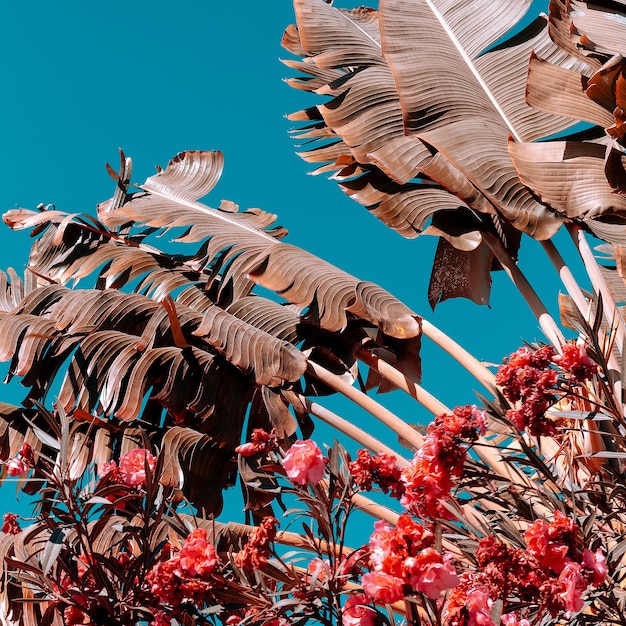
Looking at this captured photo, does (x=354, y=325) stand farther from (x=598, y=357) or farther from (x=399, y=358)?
(x=598, y=357)

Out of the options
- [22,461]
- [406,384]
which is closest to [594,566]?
[22,461]

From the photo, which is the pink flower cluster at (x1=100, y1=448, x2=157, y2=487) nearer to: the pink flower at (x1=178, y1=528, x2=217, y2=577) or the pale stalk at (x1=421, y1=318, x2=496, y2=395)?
the pink flower at (x1=178, y1=528, x2=217, y2=577)

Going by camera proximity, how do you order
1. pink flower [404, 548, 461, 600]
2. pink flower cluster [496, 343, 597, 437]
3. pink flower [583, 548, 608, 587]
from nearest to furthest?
pink flower [404, 548, 461, 600]
pink flower [583, 548, 608, 587]
pink flower cluster [496, 343, 597, 437]

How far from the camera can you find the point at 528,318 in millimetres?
4602

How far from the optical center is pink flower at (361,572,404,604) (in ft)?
5.21

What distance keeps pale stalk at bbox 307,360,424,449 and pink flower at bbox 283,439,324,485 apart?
227 cm

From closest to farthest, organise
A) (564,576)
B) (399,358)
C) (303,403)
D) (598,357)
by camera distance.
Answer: (564,576), (598,357), (303,403), (399,358)

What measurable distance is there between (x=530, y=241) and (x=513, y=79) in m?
1.17

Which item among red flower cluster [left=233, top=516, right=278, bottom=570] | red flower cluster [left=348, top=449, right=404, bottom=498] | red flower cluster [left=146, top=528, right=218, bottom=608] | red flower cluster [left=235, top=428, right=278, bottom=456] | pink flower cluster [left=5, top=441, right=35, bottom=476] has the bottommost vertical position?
red flower cluster [left=146, top=528, right=218, bottom=608]

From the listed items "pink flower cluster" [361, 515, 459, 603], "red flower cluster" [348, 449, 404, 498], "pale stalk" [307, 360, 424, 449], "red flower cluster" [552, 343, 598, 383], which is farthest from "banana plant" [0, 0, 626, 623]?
"pink flower cluster" [361, 515, 459, 603]

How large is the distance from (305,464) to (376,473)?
18 centimetres

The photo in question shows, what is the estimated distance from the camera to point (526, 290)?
4.86 m

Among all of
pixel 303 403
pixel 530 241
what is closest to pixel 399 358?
pixel 303 403

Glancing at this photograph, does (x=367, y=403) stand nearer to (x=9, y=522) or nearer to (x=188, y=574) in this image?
(x=9, y=522)
